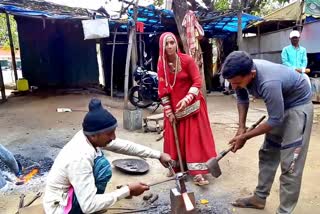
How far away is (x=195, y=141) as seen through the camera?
372 centimetres

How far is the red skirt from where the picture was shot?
3.73 metres

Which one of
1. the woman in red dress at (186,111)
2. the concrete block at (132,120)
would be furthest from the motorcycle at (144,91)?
the woman in red dress at (186,111)

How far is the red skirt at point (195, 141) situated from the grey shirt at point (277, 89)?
1.13 meters

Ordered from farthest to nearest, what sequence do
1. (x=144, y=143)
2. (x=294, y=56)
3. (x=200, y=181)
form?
(x=294, y=56) → (x=144, y=143) → (x=200, y=181)

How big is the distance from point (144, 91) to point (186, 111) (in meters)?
Result: 5.38

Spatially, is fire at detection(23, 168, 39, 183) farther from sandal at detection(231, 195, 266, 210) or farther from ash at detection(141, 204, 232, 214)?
sandal at detection(231, 195, 266, 210)

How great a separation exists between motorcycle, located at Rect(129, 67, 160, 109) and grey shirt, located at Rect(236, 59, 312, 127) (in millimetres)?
6322

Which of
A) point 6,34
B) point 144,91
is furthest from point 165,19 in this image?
point 6,34

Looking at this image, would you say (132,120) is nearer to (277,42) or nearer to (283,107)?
(283,107)

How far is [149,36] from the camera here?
1252cm

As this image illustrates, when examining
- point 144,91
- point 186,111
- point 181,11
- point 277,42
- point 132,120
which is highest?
point 181,11

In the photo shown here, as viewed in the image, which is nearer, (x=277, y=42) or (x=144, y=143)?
(x=144, y=143)

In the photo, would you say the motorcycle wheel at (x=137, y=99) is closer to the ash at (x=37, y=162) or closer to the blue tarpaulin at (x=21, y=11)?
the blue tarpaulin at (x=21, y=11)

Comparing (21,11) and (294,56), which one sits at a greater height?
(21,11)
